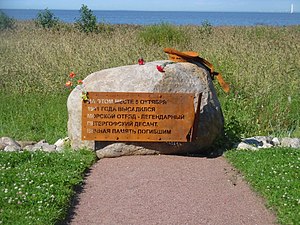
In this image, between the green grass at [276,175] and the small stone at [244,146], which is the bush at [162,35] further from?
the green grass at [276,175]

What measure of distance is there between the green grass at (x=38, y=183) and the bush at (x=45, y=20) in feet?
57.0

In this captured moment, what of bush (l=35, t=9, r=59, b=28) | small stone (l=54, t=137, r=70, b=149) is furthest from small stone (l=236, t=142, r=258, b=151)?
bush (l=35, t=9, r=59, b=28)

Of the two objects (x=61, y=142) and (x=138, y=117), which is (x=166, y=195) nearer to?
(x=138, y=117)

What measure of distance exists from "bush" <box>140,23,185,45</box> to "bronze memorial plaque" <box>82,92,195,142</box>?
32.0 feet

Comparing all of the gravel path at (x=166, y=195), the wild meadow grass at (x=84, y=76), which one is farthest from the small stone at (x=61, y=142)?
the gravel path at (x=166, y=195)

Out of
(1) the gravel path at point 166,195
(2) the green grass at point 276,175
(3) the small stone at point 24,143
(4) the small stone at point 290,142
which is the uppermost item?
(2) the green grass at point 276,175

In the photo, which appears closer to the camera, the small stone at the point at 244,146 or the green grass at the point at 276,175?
the green grass at the point at 276,175

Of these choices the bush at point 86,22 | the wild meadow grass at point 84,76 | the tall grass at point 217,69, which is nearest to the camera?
the wild meadow grass at point 84,76

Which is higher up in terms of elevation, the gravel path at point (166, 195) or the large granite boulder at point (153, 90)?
the large granite boulder at point (153, 90)

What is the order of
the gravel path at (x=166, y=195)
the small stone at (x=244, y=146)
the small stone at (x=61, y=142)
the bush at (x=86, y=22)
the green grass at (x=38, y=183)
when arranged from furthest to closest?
the bush at (x=86, y=22)
the small stone at (x=61, y=142)
the small stone at (x=244, y=146)
the gravel path at (x=166, y=195)
the green grass at (x=38, y=183)

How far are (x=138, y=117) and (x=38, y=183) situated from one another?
2.09 m

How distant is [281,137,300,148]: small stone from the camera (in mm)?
8500

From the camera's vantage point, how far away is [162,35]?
18.2 meters

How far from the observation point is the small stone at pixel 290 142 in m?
8.50
